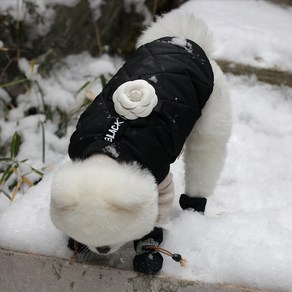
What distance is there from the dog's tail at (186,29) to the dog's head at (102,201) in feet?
2.20

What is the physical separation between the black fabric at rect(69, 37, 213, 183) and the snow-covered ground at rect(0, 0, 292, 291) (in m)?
0.34

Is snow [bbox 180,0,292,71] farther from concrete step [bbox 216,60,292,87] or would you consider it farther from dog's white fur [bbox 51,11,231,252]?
dog's white fur [bbox 51,11,231,252]

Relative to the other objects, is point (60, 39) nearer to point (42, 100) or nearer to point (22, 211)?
point (42, 100)

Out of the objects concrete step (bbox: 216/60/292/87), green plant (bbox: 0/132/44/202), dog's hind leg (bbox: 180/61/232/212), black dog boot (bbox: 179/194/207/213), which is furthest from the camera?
concrete step (bbox: 216/60/292/87)

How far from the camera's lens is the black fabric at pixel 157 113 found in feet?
4.40

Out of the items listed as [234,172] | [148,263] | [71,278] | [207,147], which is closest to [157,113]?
[207,147]

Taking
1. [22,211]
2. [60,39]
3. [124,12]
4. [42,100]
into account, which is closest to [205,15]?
[124,12]

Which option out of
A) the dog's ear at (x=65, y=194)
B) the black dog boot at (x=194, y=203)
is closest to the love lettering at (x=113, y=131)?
the dog's ear at (x=65, y=194)

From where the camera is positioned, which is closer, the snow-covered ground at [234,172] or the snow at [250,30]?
the snow-covered ground at [234,172]

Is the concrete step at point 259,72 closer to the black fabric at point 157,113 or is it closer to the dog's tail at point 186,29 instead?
the dog's tail at point 186,29

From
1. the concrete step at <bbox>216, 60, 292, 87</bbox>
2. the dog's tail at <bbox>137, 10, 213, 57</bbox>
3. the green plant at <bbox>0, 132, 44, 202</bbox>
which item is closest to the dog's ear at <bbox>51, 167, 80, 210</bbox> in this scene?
the dog's tail at <bbox>137, 10, 213, 57</bbox>

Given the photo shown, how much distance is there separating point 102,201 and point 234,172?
115cm

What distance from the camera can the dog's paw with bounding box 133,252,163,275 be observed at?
1465 millimetres

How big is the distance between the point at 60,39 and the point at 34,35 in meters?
0.17
